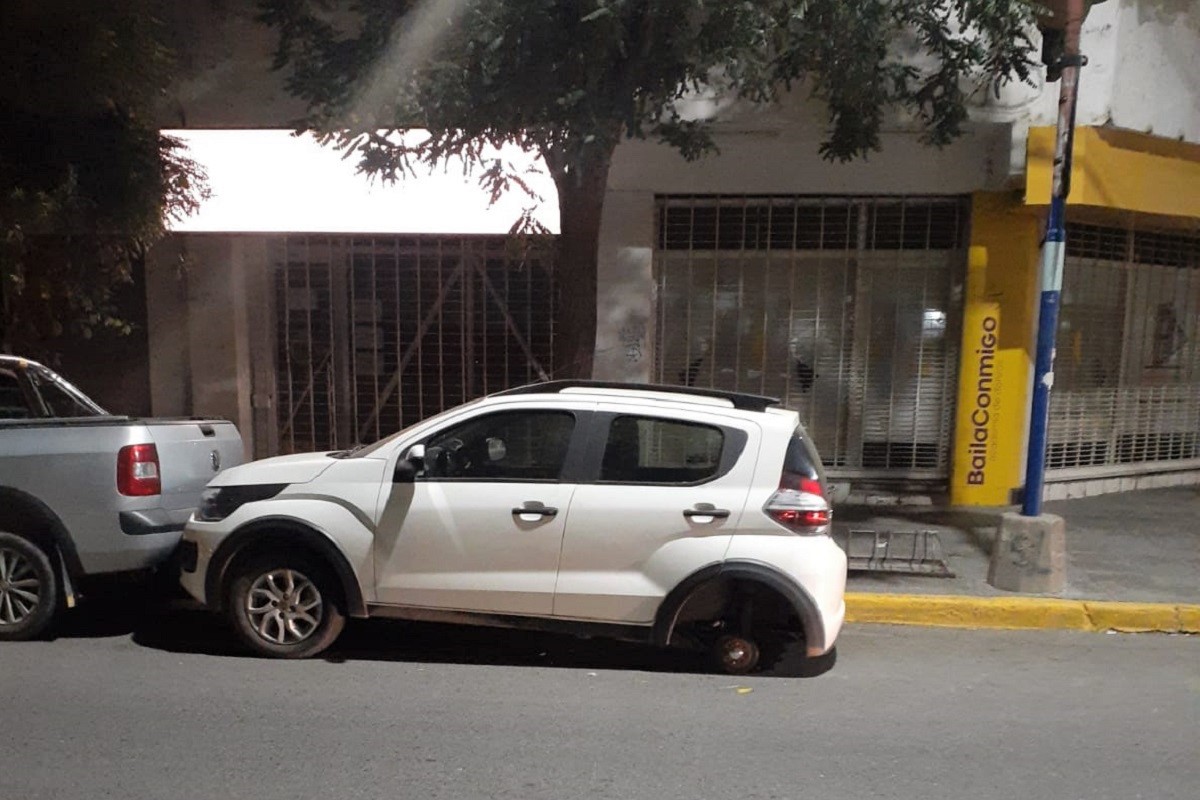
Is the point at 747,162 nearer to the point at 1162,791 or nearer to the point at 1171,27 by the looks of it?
the point at 1171,27

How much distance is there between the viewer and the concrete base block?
5.82m

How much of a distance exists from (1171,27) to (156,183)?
32.0ft

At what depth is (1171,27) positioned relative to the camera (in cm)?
812

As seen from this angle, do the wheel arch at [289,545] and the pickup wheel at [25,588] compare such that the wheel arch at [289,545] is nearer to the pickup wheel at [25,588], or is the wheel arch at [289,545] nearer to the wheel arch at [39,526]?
the wheel arch at [39,526]

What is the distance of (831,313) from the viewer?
889 centimetres

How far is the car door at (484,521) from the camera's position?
15.1 ft

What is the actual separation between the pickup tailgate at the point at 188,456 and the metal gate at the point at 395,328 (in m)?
3.49

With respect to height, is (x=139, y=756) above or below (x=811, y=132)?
below

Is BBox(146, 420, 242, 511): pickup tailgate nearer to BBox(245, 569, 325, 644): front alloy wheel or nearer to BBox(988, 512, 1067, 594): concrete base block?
BBox(245, 569, 325, 644): front alloy wheel

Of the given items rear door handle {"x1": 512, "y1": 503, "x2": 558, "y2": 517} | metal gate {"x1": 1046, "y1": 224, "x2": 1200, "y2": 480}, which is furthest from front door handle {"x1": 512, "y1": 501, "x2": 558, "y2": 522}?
metal gate {"x1": 1046, "y1": 224, "x2": 1200, "y2": 480}

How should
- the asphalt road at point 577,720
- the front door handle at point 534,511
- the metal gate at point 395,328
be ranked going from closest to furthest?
the asphalt road at point 577,720, the front door handle at point 534,511, the metal gate at point 395,328

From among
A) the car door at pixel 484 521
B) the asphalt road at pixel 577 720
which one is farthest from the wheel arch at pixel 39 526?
the car door at pixel 484 521

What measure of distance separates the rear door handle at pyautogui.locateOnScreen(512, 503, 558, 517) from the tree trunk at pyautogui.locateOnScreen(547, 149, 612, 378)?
2225 millimetres

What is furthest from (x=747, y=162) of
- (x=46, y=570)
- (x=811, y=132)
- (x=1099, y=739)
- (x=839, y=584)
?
(x=46, y=570)
